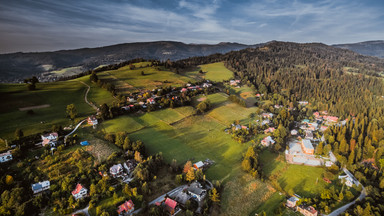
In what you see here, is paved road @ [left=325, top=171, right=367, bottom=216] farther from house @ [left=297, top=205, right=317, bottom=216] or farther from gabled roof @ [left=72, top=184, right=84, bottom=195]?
gabled roof @ [left=72, top=184, right=84, bottom=195]

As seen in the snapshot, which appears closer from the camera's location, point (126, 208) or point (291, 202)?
point (126, 208)

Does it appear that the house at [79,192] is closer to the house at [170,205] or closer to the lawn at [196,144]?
the house at [170,205]

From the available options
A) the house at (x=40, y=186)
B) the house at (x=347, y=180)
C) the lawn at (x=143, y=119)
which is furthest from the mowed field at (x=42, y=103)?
the house at (x=347, y=180)

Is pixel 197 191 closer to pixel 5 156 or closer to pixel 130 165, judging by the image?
pixel 130 165

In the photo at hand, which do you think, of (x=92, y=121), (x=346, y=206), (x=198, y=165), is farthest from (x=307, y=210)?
(x=92, y=121)

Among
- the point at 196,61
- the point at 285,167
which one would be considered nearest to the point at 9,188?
the point at 285,167

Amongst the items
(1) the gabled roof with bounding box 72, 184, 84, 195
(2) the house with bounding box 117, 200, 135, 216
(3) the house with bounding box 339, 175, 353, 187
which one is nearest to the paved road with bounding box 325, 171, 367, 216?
(3) the house with bounding box 339, 175, 353, 187
